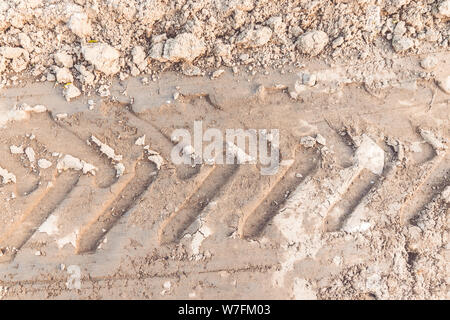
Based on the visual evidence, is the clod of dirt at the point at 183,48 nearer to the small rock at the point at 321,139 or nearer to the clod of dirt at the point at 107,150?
the clod of dirt at the point at 107,150

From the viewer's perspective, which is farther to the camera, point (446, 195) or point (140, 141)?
point (140, 141)

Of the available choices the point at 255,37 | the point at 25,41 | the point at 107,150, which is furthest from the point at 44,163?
the point at 255,37

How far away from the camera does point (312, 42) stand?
254 centimetres

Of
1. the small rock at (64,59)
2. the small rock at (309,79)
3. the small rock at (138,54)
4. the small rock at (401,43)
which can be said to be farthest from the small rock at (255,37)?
the small rock at (64,59)

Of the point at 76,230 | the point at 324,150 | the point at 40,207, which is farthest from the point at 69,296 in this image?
the point at 324,150

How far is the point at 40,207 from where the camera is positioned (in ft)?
8.39

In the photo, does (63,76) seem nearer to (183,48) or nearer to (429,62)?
(183,48)

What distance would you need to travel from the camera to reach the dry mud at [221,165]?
2420mm

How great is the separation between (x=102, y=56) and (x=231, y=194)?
121cm

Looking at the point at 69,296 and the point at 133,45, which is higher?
the point at 133,45

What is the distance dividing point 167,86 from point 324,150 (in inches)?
43.1
